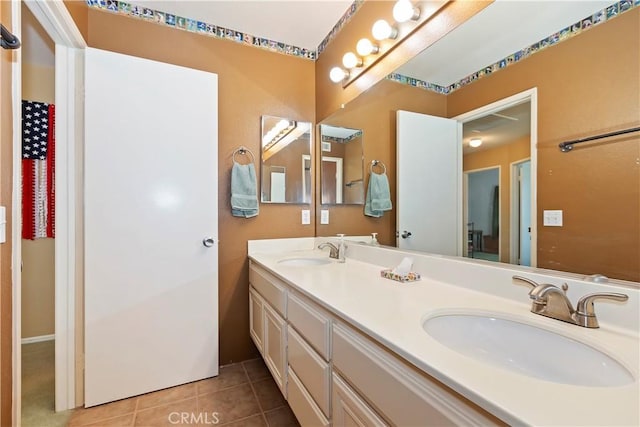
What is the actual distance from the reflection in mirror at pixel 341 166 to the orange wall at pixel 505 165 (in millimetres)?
865

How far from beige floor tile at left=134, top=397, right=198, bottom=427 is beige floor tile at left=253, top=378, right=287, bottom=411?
35 centimetres

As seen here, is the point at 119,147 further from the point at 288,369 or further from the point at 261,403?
the point at 261,403

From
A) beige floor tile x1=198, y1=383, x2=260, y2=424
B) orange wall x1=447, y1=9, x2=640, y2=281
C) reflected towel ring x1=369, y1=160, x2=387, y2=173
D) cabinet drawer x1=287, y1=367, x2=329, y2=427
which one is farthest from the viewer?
reflected towel ring x1=369, y1=160, x2=387, y2=173

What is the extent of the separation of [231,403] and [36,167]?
93.4 inches

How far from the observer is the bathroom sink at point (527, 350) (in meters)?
0.62

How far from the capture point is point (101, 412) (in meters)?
1.57

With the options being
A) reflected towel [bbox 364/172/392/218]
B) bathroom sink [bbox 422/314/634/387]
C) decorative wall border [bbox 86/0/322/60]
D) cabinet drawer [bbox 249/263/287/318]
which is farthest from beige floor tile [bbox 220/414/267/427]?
decorative wall border [bbox 86/0/322/60]

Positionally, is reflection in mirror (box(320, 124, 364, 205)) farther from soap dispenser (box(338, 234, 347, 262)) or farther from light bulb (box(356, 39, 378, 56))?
light bulb (box(356, 39, 378, 56))

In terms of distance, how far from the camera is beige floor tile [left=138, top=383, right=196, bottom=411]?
163 cm

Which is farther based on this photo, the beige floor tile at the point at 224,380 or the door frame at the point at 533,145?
the beige floor tile at the point at 224,380

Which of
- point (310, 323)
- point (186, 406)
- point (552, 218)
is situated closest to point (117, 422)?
point (186, 406)

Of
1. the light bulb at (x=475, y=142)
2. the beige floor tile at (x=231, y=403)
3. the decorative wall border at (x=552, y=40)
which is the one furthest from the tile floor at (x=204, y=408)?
the decorative wall border at (x=552, y=40)

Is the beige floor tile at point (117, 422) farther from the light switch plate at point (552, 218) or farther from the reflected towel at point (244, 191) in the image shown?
the light switch plate at point (552, 218)

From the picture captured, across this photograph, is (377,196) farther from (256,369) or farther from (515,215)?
(256,369)
